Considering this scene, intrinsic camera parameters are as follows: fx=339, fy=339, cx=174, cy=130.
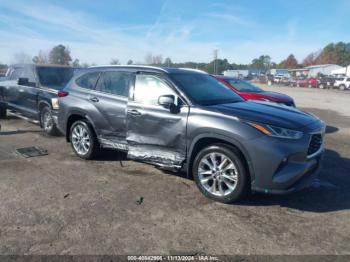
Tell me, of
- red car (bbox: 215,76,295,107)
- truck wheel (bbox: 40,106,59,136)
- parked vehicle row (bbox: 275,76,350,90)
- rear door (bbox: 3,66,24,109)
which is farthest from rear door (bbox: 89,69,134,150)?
parked vehicle row (bbox: 275,76,350,90)

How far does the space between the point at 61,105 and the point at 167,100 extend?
9.66 ft

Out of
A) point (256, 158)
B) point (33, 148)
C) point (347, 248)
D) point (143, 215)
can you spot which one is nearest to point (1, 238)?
point (143, 215)

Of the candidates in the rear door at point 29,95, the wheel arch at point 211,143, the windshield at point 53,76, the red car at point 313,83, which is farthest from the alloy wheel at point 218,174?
the red car at point 313,83

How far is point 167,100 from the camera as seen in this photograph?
4.84 m

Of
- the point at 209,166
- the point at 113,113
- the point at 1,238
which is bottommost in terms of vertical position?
the point at 1,238

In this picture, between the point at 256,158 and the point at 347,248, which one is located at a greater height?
the point at 256,158

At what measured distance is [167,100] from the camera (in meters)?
4.84

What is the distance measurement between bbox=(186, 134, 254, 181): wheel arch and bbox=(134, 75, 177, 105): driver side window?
0.83m

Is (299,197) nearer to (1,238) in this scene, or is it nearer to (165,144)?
(165,144)

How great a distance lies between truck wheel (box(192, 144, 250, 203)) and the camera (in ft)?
14.3

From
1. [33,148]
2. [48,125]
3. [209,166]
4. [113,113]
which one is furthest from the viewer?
[48,125]

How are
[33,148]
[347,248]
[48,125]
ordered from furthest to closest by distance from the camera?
[48,125], [33,148], [347,248]

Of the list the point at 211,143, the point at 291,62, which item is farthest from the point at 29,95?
the point at 291,62

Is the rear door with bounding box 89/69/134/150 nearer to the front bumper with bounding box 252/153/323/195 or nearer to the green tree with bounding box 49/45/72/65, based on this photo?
the front bumper with bounding box 252/153/323/195
